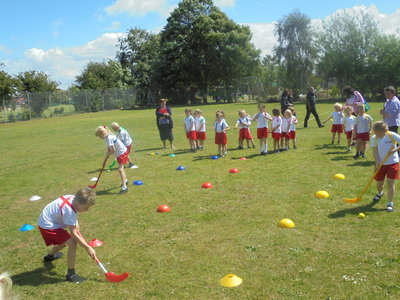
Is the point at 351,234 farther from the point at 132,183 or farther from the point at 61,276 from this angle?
the point at 132,183

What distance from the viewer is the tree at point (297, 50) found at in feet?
156

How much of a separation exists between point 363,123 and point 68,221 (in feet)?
29.8

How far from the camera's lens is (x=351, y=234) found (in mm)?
5559

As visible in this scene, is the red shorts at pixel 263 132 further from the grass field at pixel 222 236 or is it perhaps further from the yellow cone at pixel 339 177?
the yellow cone at pixel 339 177

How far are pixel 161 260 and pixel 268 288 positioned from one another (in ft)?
5.45

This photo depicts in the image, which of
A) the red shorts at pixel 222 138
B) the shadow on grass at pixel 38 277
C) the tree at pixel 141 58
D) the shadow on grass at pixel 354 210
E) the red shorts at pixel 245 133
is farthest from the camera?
the tree at pixel 141 58

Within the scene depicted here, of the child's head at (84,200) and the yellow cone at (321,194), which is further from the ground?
the child's head at (84,200)

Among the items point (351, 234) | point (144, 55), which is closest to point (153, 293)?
point (351, 234)

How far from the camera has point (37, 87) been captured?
164 ft

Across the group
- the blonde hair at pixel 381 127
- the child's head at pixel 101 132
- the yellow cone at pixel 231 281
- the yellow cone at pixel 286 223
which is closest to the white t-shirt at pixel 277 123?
the blonde hair at pixel 381 127

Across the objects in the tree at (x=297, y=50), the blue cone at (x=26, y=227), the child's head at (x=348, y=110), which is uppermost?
the tree at (x=297, y=50)

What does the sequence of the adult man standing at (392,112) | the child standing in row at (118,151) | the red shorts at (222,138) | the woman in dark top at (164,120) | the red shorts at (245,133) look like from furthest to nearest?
the woman in dark top at (164,120), the red shorts at (245,133), the red shorts at (222,138), the adult man standing at (392,112), the child standing in row at (118,151)

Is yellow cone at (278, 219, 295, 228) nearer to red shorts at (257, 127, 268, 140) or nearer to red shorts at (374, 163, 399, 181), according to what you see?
red shorts at (374, 163, 399, 181)

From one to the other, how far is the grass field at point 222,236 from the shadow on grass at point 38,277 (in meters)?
0.02
